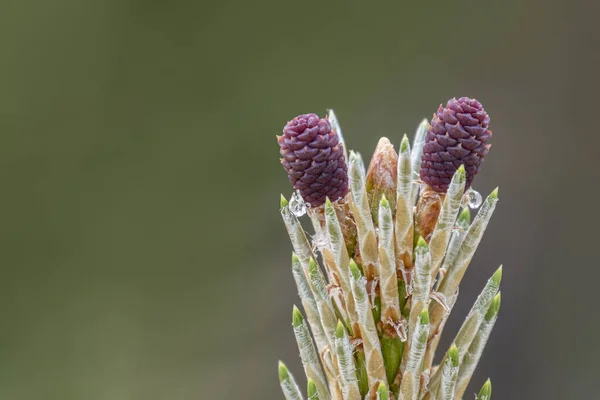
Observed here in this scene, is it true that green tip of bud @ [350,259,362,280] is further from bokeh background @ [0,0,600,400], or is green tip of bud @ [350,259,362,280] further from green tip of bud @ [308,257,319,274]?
bokeh background @ [0,0,600,400]

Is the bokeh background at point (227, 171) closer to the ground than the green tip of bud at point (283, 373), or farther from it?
farther from it

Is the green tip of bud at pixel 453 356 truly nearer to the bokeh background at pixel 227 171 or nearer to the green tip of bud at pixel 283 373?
the green tip of bud at pixel 283 373

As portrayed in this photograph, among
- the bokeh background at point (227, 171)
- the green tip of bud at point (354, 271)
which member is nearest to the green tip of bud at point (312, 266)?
the green tip of bud at point (354, 271)

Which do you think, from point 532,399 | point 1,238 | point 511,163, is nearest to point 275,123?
point 511,163

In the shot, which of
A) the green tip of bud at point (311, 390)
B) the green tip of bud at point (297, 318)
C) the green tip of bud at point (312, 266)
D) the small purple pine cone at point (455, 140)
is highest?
the small purple pine cone at point (455, 140)

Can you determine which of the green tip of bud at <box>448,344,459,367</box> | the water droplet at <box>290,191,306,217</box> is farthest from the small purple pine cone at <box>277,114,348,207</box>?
the green tip of bud at <box>448,344,459,367</box>

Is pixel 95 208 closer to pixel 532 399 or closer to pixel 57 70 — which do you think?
pixel 57 70
